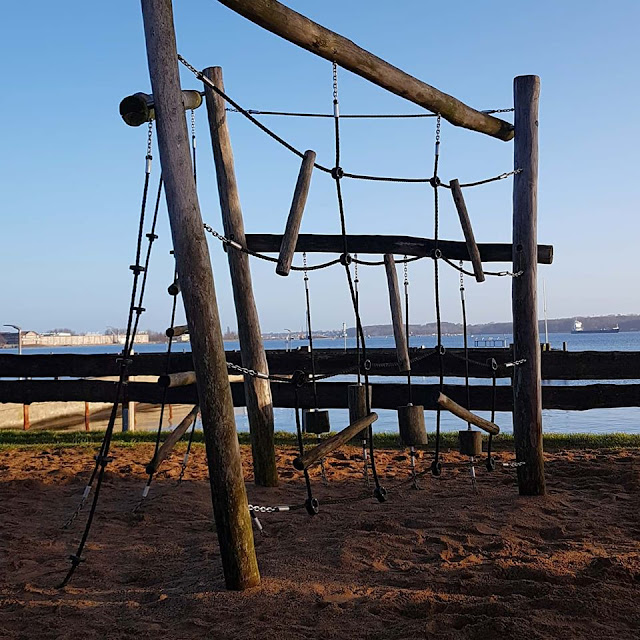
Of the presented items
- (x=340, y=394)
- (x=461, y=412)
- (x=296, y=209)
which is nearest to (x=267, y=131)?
(x=296, y=209)

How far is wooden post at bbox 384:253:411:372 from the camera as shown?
19.3 feet

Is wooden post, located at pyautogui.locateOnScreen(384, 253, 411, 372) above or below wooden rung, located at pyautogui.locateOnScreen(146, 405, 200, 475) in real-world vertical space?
above

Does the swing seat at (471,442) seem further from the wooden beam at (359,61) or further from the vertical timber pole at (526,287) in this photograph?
the wooden beam at (359,61)

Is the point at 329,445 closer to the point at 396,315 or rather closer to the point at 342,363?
the point at 396,315

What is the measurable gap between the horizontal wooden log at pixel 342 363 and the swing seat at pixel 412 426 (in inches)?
60.7

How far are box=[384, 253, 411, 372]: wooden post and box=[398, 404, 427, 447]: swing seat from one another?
2.31 ft

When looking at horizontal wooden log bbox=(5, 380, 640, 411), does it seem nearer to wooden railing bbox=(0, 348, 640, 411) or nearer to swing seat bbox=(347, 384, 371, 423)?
wooden railing bbox=(0, 348, 640, 411)

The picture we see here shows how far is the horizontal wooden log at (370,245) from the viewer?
230 inches

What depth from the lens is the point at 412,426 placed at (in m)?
5.27

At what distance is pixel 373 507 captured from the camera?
5.36 m

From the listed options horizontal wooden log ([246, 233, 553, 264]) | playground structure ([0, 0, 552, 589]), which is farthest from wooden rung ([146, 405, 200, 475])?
horizontal wooden log ([246, 233, 553, 264])

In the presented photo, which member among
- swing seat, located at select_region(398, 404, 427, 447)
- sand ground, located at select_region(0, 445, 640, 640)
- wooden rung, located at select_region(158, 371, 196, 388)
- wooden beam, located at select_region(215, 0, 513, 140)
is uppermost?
wooden beam, located at select_region(215, 0, 513, 140)

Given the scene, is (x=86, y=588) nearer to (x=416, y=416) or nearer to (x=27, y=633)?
(x=27, y=633)

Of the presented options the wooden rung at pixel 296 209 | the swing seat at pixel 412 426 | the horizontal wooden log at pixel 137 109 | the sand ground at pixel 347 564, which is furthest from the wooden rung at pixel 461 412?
the horizontal wooden log at pixel 137 109
